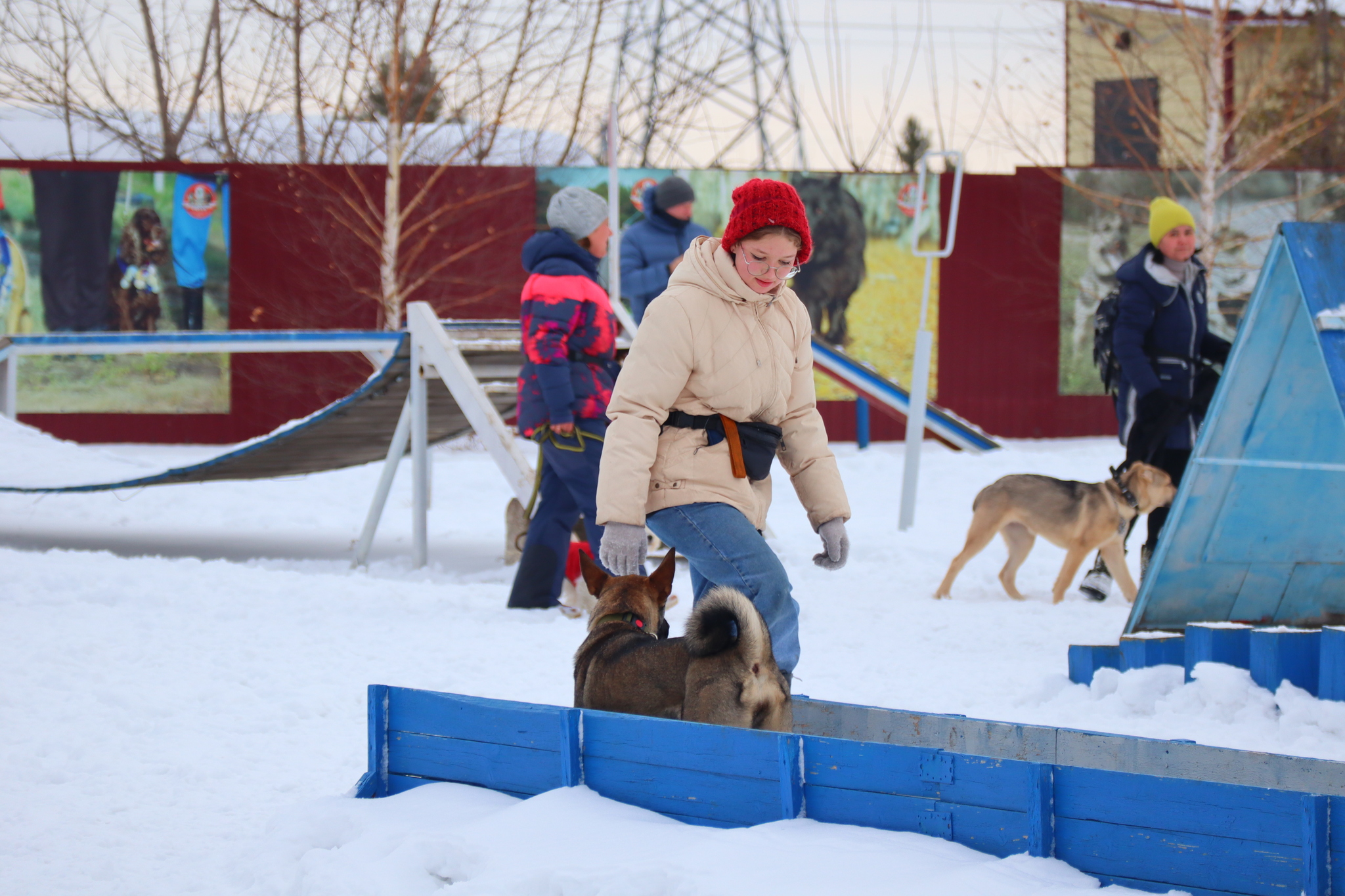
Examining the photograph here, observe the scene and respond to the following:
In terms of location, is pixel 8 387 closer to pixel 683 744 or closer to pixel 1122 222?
pixel 683 744

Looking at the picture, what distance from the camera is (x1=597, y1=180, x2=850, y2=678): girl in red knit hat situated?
2.91m

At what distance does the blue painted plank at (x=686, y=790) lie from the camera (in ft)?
8.31

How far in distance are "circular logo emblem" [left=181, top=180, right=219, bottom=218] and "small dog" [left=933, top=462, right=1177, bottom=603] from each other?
1117 centimetres

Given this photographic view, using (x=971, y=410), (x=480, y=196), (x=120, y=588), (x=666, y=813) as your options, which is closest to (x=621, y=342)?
(x=120, y=588)

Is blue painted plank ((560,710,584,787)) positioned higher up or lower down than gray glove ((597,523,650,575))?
lower down

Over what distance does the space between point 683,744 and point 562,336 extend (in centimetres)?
322

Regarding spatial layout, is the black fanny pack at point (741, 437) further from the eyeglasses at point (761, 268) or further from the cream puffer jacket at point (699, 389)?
the eyeglasses at point (761, 268)

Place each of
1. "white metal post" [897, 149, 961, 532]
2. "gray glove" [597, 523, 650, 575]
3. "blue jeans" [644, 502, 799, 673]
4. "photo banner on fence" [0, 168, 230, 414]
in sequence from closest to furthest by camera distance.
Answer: "gray glove" [597, 523, 650, 575] → "blue jeans" [644, 502, 799, 673] → "white metal post" [897, 149, 961, 532] → "photo banner on fence" [0, 168, 230, 414]

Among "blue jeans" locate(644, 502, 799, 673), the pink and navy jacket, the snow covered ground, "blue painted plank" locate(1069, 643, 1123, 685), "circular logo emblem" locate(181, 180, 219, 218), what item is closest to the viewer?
the snow covered ground

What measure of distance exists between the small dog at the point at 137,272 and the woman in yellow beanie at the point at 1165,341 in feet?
39.2

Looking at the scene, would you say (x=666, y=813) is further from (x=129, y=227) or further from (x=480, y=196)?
(x=129, y=227)

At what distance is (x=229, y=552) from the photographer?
328 inches

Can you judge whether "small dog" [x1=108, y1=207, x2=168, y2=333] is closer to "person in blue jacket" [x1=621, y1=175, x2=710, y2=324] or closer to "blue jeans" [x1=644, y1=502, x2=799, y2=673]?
"person in blue jacket" [x1=621, y1=175, x2=710, y2=324]

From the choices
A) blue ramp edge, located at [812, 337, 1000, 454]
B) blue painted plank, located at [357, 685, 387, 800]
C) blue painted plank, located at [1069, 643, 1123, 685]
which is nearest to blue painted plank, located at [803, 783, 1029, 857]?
blue painted plank, located at [357, 685, 387, 800]
